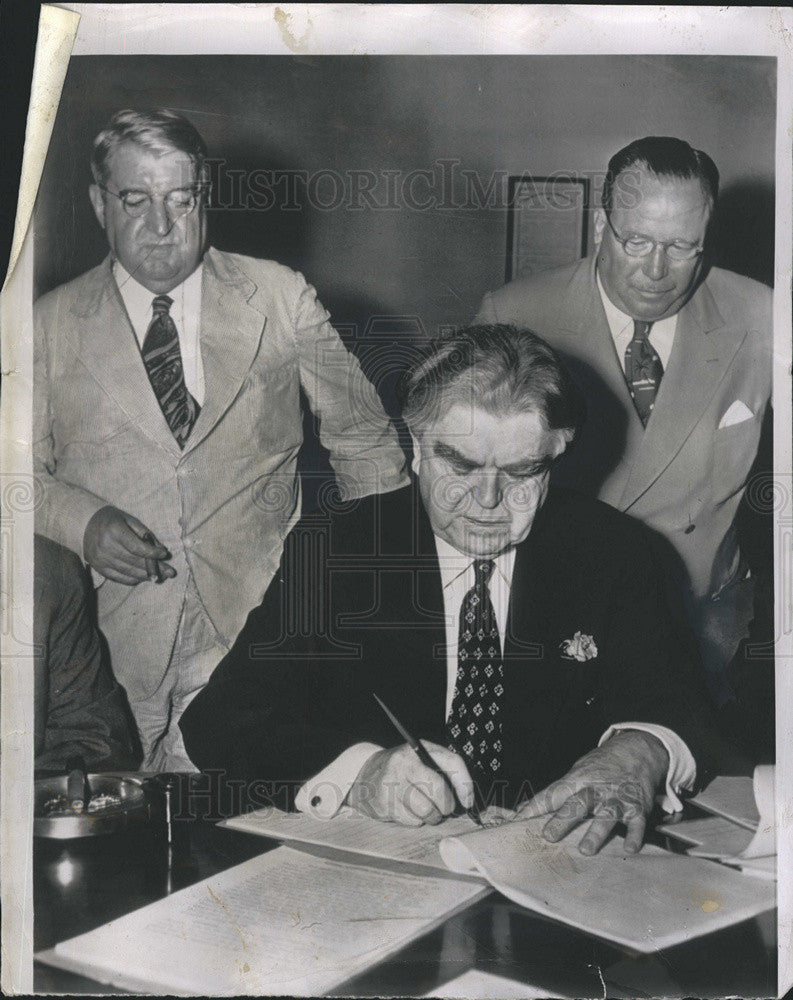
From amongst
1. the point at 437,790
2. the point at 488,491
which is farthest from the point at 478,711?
the point at 488,491

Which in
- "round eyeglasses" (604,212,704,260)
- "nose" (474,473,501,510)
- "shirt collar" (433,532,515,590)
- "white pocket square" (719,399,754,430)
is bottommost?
"shirt collar" (433,532,515,590)

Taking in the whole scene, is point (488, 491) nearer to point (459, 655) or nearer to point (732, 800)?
point (459, 655)

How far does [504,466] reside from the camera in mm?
1860

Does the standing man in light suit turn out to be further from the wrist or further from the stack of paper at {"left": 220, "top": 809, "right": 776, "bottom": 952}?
the wrist

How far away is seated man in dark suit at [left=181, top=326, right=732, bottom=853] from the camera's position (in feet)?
6.15

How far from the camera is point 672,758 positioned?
1893 millimetres

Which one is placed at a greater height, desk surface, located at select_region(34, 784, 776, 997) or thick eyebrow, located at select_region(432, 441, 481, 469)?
thick eyebrow, located at select_region(432, 441, 481, 469)

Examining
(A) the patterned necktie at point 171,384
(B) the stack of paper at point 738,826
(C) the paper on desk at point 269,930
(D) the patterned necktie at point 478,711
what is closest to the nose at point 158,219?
(A) the patterned necktie at point 171,384

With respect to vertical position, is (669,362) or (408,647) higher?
(669,362)

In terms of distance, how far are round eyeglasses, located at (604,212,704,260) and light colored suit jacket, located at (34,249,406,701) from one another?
0.53 meters

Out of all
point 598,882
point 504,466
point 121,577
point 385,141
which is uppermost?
point 385,141

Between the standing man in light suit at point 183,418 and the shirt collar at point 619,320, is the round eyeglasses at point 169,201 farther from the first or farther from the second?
the shirt collar at point 619,320

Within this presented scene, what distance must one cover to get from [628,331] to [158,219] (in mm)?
885

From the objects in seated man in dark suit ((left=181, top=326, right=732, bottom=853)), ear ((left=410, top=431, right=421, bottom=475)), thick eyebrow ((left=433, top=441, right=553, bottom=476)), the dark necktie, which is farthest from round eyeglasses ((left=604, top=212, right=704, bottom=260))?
ear ((left=410, top=431, right=421, bottom=475))
